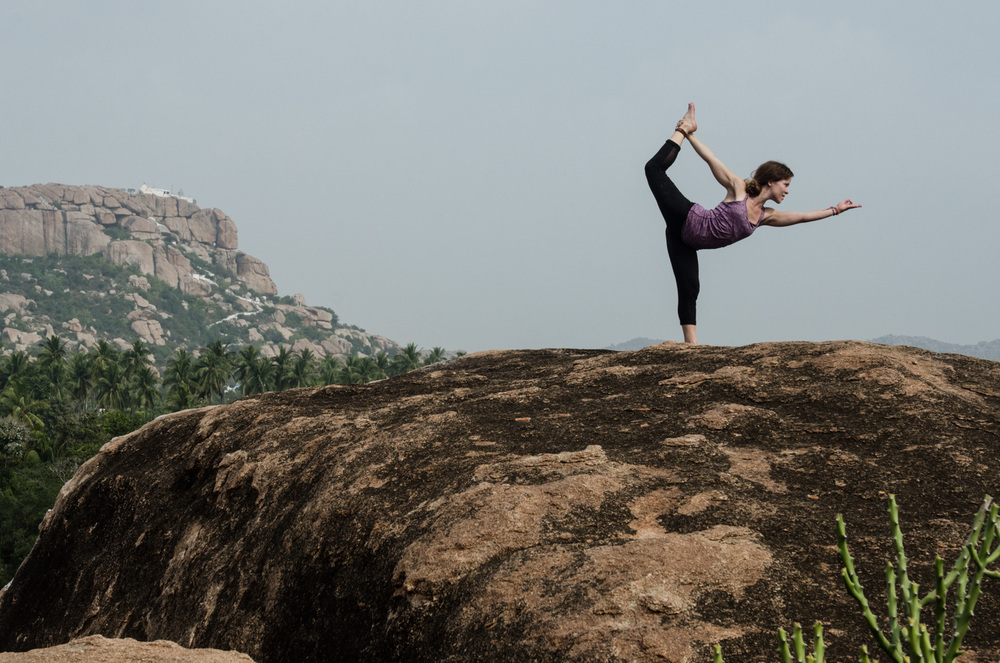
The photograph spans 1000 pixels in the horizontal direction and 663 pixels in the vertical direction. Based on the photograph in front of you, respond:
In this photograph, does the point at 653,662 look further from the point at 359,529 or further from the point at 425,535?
the point at 359,529

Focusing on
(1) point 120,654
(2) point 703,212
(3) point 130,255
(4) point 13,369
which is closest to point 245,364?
(4) point 13,369

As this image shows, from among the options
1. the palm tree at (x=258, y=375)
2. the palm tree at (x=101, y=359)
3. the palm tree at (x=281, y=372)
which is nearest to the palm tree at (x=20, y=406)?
the palm tree at (x=101, y=359)

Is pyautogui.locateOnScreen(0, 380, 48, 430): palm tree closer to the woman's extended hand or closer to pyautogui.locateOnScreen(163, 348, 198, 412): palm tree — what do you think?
pyautogui.locateOnScreen(163, 348, 198, 412): palm tree

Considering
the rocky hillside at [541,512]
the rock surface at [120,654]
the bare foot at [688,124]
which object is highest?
the bare foot at [688,124]

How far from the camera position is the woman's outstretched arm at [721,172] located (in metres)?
6.87

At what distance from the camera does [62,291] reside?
546ft

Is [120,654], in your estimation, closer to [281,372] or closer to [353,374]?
[353,374]

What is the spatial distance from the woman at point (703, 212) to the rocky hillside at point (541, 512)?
905 mm

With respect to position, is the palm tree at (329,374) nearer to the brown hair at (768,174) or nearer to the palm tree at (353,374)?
the palm tree at (353,374)

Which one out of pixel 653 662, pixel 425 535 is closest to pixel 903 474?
pixel 653 662

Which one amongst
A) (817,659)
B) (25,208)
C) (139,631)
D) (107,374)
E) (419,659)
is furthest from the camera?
(25,208)

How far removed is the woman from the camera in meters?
6.76

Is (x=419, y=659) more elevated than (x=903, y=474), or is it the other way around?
(x=903, y=474)

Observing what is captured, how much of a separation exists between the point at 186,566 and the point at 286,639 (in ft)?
4.21
